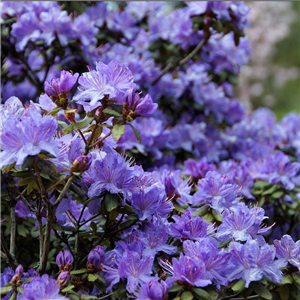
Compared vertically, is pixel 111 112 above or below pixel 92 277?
above

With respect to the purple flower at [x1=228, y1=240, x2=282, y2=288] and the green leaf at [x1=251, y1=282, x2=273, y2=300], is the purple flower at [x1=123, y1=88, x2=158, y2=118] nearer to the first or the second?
the purple flower at [x1=228, y1=240, x2=282, y2=288]

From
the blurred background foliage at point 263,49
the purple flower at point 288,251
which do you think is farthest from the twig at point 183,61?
the blurred background foliage at point 263,49

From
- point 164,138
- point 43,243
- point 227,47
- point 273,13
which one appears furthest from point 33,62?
point 273,13

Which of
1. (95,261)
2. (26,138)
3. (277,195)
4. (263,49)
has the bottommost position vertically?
(263,49)

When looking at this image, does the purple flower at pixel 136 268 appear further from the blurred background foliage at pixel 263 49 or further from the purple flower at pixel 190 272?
the blurred background foliage at pixel 263 49

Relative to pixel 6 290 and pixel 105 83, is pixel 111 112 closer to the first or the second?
pixel 105 83

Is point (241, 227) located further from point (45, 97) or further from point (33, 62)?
point (33, 62)

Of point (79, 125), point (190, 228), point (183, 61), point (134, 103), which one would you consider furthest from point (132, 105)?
point (183, 61)
